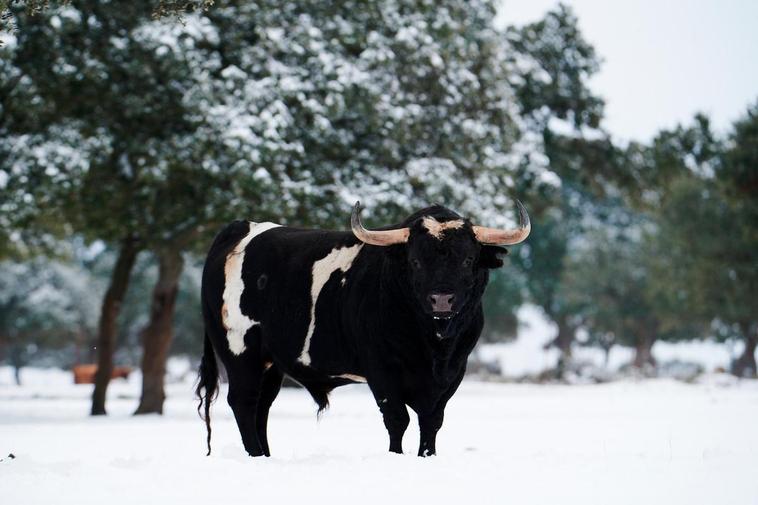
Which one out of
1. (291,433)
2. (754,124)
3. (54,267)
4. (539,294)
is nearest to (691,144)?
(754,124)

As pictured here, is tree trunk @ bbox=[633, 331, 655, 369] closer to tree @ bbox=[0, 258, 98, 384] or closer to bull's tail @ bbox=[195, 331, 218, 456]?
tree @ bbox=[0, 258, 98, 384]

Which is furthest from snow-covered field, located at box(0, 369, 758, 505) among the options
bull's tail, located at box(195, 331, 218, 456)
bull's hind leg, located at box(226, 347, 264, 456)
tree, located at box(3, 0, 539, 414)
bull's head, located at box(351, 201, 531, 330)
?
tree, located at box(3, 0, 539, 414)

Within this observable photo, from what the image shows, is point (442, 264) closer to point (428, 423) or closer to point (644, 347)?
point (428, 423)

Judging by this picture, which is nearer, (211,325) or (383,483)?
(383,483)

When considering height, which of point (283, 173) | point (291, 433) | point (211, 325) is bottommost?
point (291, 433)

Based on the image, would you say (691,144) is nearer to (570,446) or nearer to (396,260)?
(570,446)

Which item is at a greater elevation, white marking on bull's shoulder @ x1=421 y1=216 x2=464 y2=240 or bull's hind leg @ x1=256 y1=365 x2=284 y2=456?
white marking on bull's shoulder @ x1=421 y1=216 x2=464 y2=240

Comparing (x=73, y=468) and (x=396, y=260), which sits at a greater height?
(x=396, y=260)

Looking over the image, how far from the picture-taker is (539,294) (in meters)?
59.2

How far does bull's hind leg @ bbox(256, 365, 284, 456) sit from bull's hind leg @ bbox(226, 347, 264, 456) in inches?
3.7

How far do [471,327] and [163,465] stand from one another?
237 cm

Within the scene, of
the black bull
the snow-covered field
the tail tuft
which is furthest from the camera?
the tail tuft

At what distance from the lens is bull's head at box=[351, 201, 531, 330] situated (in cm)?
748

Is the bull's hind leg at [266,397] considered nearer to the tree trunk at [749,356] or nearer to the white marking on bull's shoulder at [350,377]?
the white marking on bull's shoulder at [350,377]
